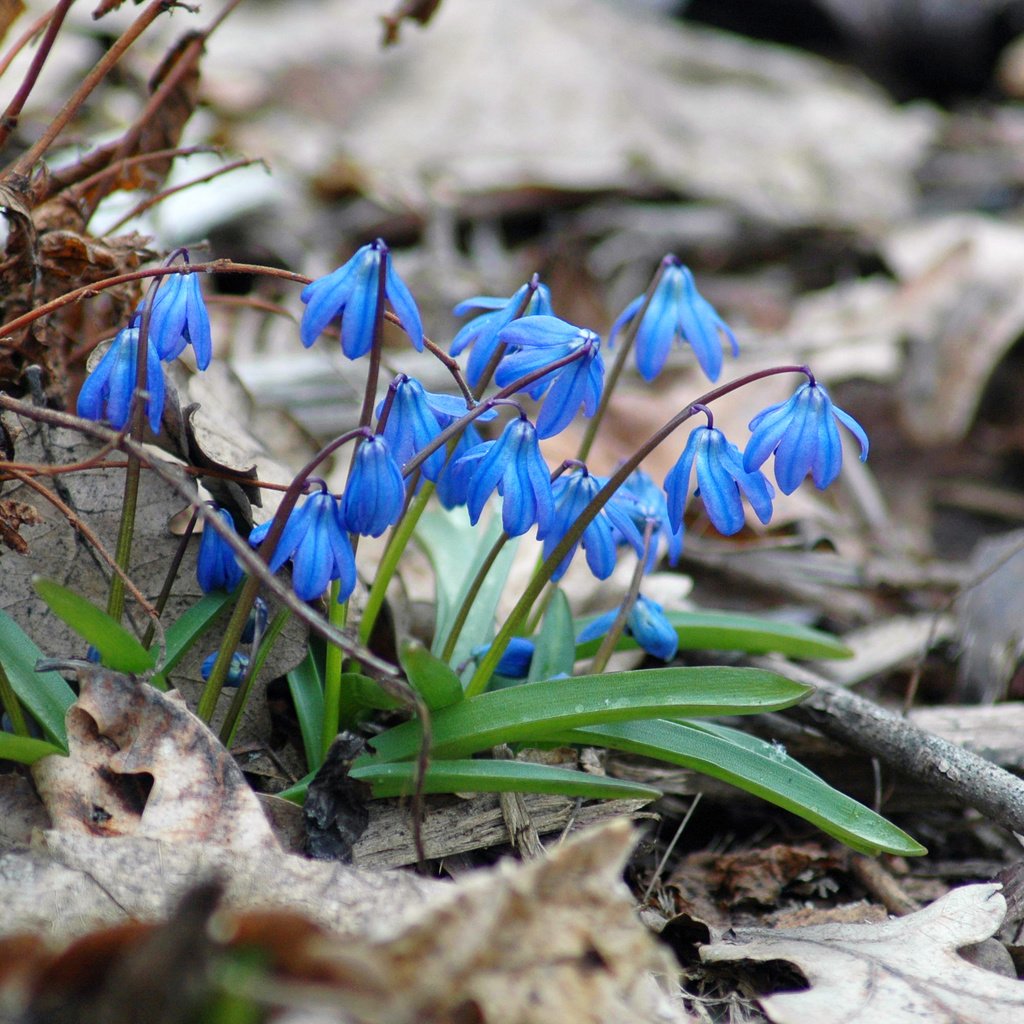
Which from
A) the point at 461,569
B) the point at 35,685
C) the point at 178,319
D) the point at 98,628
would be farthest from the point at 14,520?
the point at 461,569

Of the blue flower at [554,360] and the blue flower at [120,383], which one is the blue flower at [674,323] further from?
the blue flower at [120,383]

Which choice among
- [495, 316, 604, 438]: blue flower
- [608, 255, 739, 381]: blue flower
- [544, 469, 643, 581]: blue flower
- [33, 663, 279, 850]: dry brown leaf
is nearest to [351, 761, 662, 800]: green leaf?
[33, 663, 279, 850]: dry brown leaf

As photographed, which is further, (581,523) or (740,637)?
(740,637)

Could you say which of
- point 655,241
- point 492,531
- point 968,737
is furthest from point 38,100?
point 968,737

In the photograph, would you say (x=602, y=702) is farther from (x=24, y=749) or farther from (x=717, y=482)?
(x=24, y=749)

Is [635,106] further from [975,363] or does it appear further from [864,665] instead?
[864,665]

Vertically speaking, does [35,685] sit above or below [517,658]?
above
